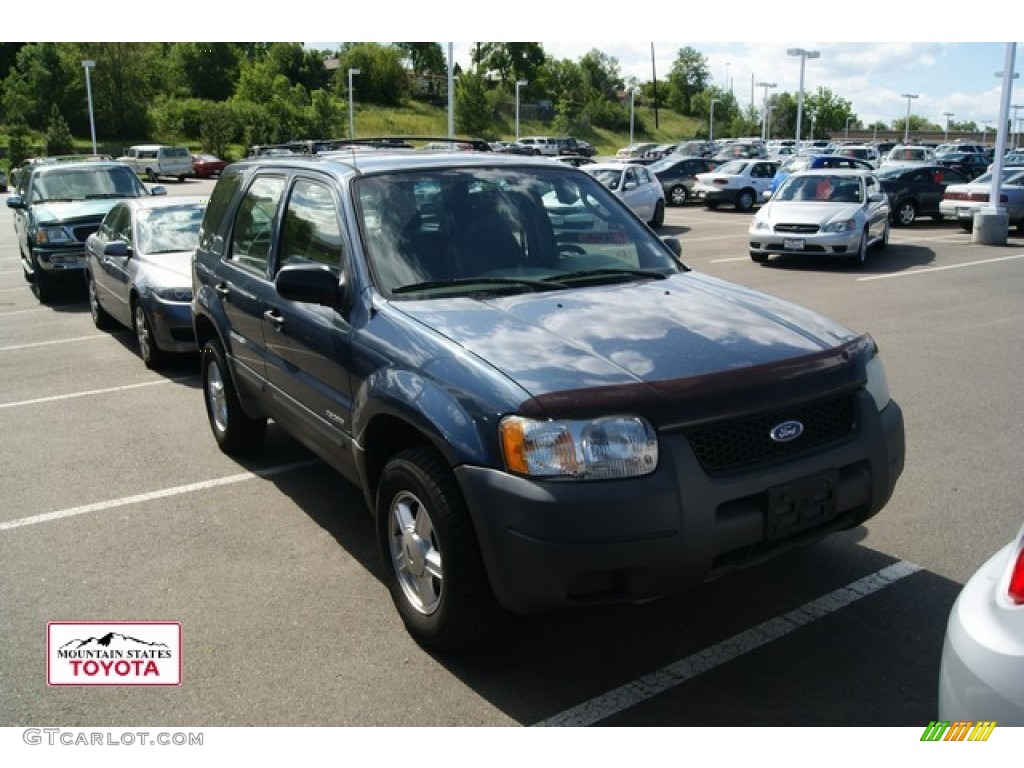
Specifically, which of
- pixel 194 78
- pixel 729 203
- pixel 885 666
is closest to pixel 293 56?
pixel 194 78

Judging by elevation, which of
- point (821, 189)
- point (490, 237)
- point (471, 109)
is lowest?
Result: point (821, 189)

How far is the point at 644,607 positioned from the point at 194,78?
103717 mm

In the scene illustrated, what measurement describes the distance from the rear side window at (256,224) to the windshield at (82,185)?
9833 mm

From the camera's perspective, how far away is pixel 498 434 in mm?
3127

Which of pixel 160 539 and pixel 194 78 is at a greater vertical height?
pixel 194 78

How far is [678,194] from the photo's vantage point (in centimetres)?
3125

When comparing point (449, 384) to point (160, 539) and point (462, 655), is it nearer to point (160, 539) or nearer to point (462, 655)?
point (462, 655)

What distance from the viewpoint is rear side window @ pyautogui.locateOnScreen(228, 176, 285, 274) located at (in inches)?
203

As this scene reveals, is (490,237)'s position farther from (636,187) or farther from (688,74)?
(688,74)

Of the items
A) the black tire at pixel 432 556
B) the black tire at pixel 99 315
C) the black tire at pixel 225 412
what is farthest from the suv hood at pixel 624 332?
the black tire at pixel 99 315

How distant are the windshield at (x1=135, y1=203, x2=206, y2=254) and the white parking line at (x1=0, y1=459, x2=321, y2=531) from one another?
4380 millimetres

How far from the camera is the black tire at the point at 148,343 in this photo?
8.77 meters

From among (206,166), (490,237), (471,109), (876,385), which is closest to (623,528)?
(876,385)

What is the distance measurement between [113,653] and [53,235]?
1116cm
